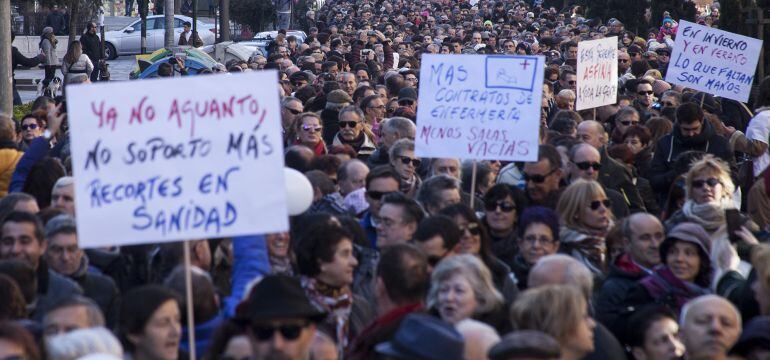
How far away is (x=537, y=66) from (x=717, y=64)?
5079 mm

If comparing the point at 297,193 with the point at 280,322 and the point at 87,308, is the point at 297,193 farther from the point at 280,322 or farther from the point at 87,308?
the point at 280,322

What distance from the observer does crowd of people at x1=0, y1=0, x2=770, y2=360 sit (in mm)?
5770

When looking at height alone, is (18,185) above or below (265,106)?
below

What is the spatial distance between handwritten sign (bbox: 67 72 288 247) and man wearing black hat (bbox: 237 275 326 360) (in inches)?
21.3

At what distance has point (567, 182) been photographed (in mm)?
10094

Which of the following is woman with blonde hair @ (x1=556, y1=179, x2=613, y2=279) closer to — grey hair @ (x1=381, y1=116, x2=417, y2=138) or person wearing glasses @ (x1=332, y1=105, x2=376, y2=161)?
Result: grey hair @ (x1=381, y1=116, x2=417, y2=138)

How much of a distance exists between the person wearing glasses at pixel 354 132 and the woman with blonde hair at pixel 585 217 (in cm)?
404

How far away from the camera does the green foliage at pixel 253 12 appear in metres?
54.5

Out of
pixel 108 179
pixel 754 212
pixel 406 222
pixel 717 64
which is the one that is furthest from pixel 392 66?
pixel 108 179

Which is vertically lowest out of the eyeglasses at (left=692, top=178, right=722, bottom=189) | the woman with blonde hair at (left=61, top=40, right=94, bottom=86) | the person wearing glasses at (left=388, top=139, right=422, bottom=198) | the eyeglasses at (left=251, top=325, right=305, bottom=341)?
the woman with blonde hair at (left=61, top=40, right=94, bottom=86)

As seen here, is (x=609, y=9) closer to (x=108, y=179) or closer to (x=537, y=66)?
(x=537, y=66)

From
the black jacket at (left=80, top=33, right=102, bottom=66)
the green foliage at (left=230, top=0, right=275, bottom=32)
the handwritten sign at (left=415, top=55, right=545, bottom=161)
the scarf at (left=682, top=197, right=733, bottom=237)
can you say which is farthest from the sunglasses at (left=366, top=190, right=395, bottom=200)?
the green foliage at (left=230, top=0, right=275, bottom=32)

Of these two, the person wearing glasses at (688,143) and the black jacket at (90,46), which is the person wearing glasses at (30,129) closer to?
the person wearing glasses at (688,143)

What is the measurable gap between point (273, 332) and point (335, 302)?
4.32ft
